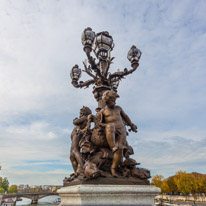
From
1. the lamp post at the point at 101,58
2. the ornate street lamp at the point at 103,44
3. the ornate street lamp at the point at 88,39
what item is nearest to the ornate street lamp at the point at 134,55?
the lamp post at the point at 101,58

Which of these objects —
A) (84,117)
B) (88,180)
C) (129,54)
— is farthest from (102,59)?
(88,180)

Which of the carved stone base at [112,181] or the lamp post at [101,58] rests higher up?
the lamp post at [101,58]

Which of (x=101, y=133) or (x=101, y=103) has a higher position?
(x=101, y=103)

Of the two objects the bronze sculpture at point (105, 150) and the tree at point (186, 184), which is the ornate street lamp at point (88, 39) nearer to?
the bronze sculpture at point (105, 150)

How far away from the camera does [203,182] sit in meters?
42.0

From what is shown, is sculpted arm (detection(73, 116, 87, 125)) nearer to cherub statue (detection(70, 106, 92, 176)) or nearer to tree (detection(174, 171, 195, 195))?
cherub statue (detection(70, 106, 92, 176))

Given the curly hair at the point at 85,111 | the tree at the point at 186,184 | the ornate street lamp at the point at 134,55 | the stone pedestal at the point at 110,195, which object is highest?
the ornate street lamp at the point at 134,55

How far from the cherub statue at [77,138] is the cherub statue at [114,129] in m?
0.77

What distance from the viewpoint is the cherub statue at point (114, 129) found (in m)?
4.32

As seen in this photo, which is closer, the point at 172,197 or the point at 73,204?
the point at 73,204

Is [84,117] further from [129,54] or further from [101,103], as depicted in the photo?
[129,54]

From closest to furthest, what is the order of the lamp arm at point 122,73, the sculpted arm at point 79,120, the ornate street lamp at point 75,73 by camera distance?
the sculpted arm at point 79,120 → the lamp arm at point 122,73 → the ornate street lamp at point 75,73

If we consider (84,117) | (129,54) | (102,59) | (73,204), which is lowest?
(73,204)

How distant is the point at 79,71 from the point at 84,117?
10.6 feet
